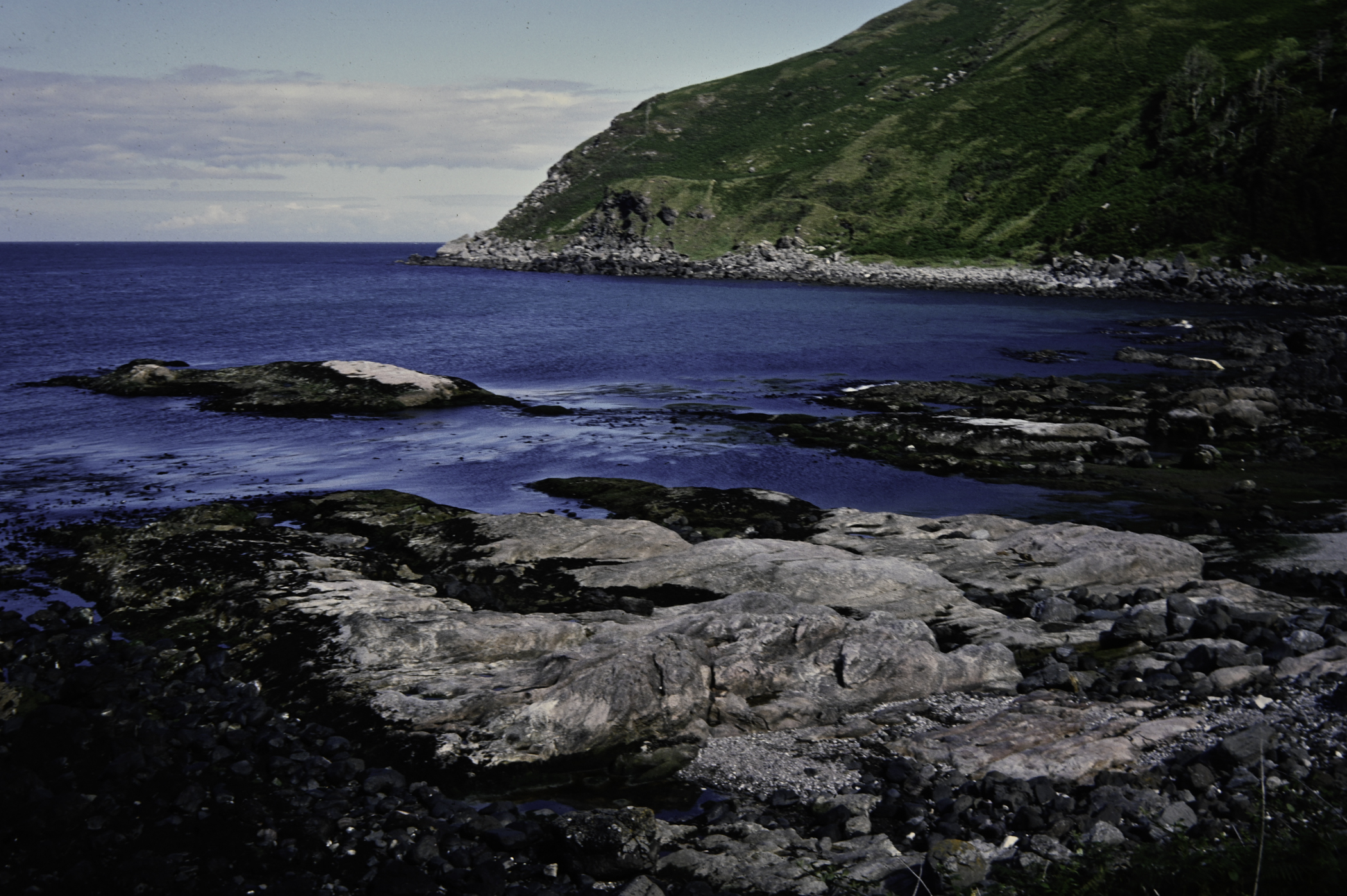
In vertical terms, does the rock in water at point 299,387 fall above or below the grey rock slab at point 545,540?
above

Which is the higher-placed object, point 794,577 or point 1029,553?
point 794,577

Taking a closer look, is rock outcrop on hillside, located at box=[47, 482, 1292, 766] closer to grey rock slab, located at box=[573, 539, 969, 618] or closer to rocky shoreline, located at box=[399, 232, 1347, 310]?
grey rock slab, located at box=[573, 539, 969, 618]

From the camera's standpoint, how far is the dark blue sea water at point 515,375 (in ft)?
115

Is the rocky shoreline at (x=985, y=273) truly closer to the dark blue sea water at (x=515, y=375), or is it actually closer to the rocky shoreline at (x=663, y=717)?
the dark blue sea water at (x=515, y=375)

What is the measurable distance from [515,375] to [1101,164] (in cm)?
12673

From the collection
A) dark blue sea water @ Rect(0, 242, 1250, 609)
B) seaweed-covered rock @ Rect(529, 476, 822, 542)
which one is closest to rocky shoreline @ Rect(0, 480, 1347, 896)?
seaweed-covered rock @ Rect(529, 476, 822, 542)

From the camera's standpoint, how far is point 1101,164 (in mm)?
147500

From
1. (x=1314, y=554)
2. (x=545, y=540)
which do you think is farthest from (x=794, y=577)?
(x=1314, y=554)

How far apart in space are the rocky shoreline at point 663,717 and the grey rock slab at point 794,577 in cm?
11

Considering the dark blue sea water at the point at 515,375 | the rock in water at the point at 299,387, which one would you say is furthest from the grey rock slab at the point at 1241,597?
the rock in water at the point at 299,387

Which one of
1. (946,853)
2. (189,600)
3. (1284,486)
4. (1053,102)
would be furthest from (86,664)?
(1053,102)

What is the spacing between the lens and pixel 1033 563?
937 inches

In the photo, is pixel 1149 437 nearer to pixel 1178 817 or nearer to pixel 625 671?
pixel 1178 817

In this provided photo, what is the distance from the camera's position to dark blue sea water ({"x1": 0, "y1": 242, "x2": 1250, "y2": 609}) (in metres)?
35.0
